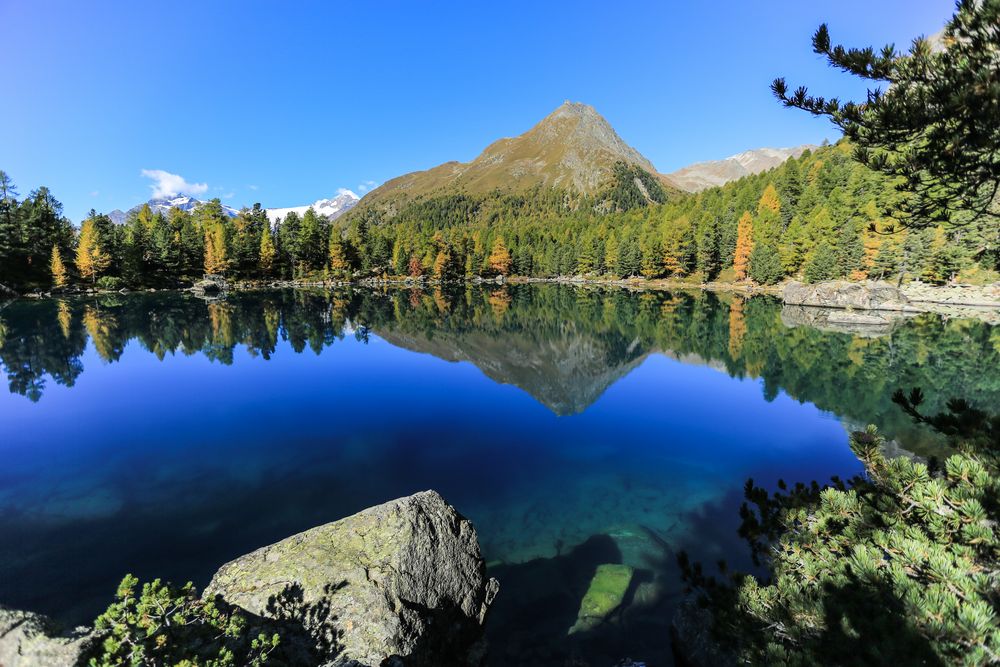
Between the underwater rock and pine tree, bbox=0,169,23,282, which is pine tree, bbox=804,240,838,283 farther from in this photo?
pine tree, bbox=0,169,23,282

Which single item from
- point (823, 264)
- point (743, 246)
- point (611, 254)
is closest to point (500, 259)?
point (611, 254)

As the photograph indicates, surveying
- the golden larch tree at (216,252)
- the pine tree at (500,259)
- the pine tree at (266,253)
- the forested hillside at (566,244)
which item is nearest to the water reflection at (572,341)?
the forested hillside at (566,244)

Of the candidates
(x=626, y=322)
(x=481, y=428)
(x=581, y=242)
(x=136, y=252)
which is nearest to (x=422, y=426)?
(x=481, y=428)

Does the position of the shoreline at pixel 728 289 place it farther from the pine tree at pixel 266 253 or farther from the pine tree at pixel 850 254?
the pine tree at pixel 850 254

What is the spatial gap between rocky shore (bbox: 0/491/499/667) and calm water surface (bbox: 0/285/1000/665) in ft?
7.29

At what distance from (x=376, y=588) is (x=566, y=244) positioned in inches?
5880

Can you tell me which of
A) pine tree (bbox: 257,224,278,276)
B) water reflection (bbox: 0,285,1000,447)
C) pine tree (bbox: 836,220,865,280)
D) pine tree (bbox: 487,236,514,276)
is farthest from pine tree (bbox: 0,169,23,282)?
pine tree (bbox: 836,220,865,280)

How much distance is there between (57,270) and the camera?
87062 millimetres

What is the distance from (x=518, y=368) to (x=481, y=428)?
1823 cm

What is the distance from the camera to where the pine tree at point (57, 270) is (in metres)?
86.5

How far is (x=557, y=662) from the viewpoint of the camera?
8922 millimetres

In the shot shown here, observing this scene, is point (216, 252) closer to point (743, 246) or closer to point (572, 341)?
point (572, 341)

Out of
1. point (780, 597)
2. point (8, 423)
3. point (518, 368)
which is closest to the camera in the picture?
point (780, 597)

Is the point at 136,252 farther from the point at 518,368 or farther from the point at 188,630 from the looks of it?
the point at 188,630
